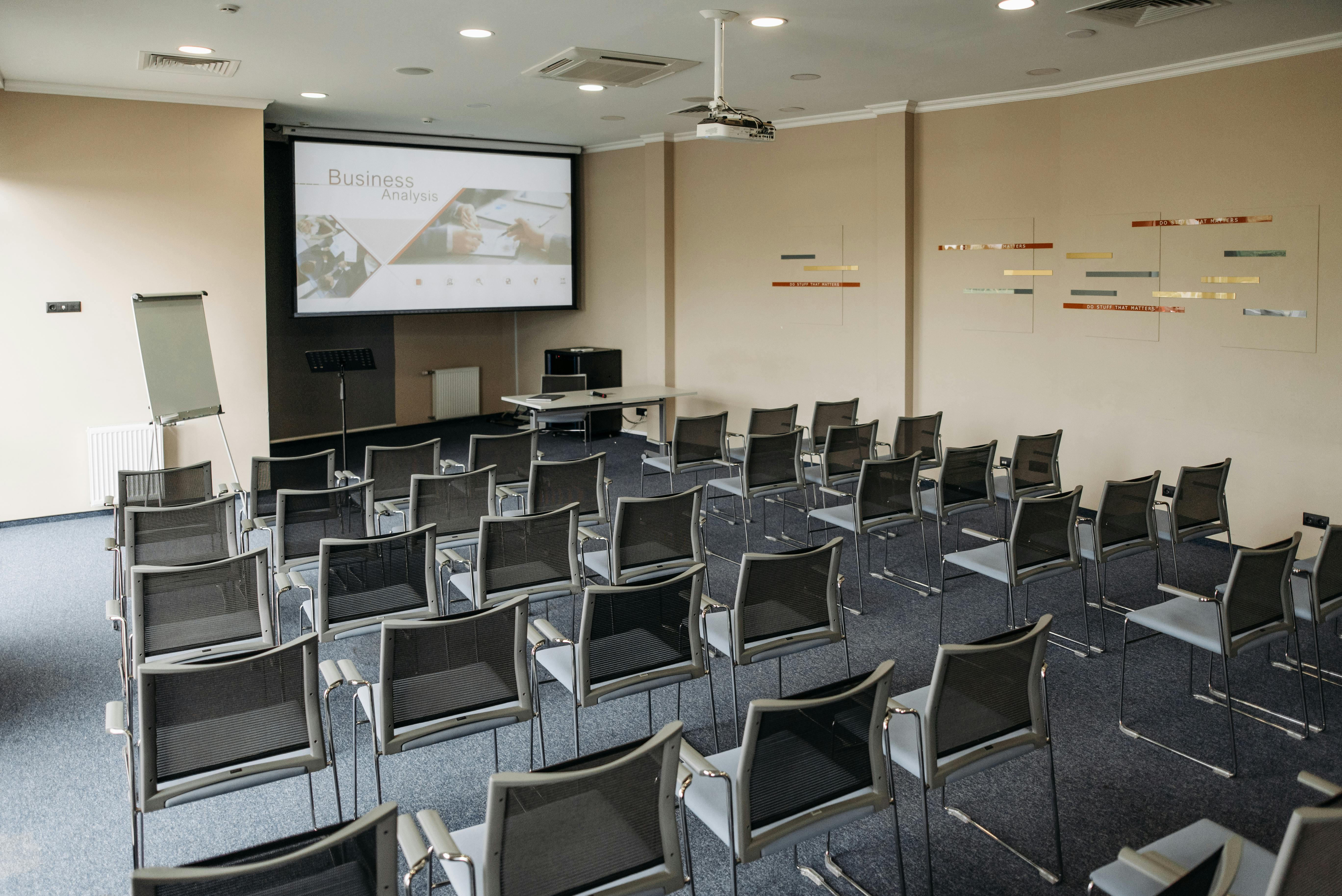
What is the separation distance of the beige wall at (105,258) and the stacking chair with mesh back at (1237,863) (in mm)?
8086

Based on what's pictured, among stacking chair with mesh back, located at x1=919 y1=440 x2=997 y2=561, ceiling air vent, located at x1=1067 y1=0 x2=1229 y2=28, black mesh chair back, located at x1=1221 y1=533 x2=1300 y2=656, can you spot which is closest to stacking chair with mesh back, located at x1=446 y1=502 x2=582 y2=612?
stacking chair with mesh back, located at x1=919 y1=440 x2=997 y2=561

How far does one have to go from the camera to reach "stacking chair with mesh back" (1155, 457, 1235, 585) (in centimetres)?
534

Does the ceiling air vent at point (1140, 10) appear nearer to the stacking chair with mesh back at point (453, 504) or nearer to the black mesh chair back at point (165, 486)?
the stacking chair with mesh back at point (453, 504)

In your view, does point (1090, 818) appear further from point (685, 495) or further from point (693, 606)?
point (685, 495)

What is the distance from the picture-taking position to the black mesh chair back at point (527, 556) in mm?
4422

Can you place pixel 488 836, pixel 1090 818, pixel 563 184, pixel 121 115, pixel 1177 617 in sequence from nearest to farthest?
1. pixel 488 836
2. pixel 1090 818
3. pixel 1177 617
4. pixel 121 115
5. pixel 563 184

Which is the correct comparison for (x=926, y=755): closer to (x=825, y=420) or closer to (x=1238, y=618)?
(x=1238, y=618)

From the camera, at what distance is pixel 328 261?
33.3 feet

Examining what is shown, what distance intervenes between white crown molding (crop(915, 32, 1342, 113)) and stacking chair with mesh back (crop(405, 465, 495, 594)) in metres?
5.56

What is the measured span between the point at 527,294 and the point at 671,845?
9.79m

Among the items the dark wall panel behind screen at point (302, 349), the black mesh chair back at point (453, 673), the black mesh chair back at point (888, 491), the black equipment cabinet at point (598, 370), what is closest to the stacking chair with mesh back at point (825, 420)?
the black mesh chair back at point (888, 491)

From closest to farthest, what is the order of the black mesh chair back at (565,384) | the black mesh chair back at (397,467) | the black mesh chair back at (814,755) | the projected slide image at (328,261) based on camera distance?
1. the black mesh chair back at (814,755)
2. the black mesh chair back at (397,467)
3. the projected slide image at (328,261)
4. the black mesh chair back at (565,384)

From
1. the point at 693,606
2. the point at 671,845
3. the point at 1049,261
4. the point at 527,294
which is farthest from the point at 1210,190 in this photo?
the point at 527,294

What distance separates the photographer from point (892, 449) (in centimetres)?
736
